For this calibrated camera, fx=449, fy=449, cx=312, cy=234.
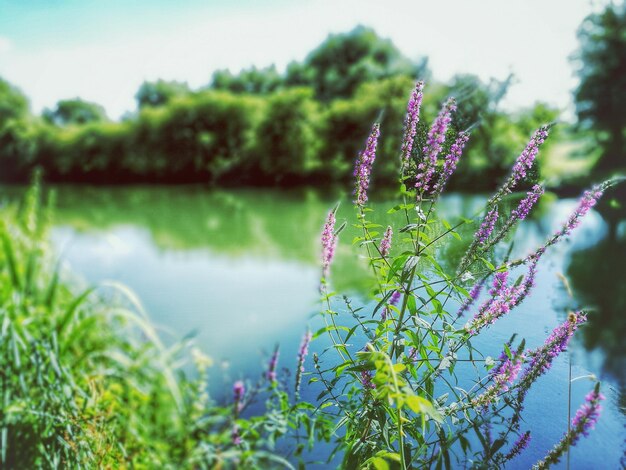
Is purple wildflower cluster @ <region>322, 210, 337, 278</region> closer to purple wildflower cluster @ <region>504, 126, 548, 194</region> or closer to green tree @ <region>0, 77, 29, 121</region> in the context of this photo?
purple wildflower cluster @ <region>504, 126, 548, 194</region>

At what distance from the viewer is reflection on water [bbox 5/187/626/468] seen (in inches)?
29.8

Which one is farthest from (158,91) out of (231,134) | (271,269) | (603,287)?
(603,287)

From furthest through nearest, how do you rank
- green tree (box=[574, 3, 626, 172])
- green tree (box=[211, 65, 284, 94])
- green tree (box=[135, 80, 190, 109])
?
green tree (box=[135, 80, 190, 109]) → green tree (box=[211, 65, 284, 94]) → green tree (box=[574, 3, 626, 172])

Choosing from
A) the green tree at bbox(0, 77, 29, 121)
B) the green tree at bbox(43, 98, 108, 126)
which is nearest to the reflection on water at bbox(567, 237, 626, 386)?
the green tree at bbox(0, 77, 29, 121)

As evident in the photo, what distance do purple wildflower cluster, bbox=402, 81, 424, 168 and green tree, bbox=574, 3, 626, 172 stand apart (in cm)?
161

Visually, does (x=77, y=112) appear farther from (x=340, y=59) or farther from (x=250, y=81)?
(x=340, y=59)

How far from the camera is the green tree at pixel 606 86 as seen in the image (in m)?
2.18

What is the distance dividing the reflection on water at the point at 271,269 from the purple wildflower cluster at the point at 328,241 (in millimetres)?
49

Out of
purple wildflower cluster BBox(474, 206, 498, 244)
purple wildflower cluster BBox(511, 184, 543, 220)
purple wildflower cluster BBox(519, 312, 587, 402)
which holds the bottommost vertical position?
purple wildflower cluster BBox(519, 312, 587, 402)

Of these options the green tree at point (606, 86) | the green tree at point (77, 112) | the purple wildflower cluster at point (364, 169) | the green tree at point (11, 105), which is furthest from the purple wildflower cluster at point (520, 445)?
the green tree at point (77, 112)

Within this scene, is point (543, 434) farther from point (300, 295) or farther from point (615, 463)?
point (300, 295)

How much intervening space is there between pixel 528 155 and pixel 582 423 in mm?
376

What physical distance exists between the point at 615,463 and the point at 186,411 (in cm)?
145

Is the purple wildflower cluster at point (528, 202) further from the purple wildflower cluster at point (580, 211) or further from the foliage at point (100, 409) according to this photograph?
the foliage at point (100, 409)
